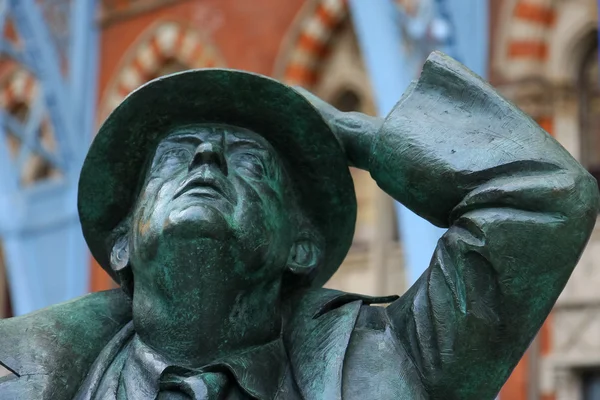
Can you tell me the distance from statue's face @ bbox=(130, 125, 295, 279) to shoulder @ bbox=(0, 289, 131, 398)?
6.0 inches

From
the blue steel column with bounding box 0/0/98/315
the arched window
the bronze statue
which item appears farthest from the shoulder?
the blue steel column with bounding box 0/0/98/315

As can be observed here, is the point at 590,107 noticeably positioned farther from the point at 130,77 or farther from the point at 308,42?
the point at 130,77

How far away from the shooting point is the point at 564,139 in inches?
296

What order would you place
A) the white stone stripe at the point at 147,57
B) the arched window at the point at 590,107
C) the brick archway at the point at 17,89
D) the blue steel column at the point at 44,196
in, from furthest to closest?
the brick archway at the point at 17,89 < the white stone stripe at the point at 147,57 < the blue steel column at the point at 44,196 < the arched window at the point at 590,107

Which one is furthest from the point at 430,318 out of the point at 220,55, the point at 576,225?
the point at 220,55

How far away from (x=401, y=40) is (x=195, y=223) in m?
4.93

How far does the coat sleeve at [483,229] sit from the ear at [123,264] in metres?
0.33

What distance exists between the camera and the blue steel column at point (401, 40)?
6223mm

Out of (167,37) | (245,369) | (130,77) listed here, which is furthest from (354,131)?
(130,77)

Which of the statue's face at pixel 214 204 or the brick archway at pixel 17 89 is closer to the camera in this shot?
Result: the statue's face at pixel 214 204

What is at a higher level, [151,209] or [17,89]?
[151,209]

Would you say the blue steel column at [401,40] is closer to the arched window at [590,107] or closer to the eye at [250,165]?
the arched window at [590,107]

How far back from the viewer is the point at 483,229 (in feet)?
5.08

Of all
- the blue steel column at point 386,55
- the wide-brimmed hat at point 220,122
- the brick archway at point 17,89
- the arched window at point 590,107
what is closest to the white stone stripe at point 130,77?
the brick archway at point 17,89
